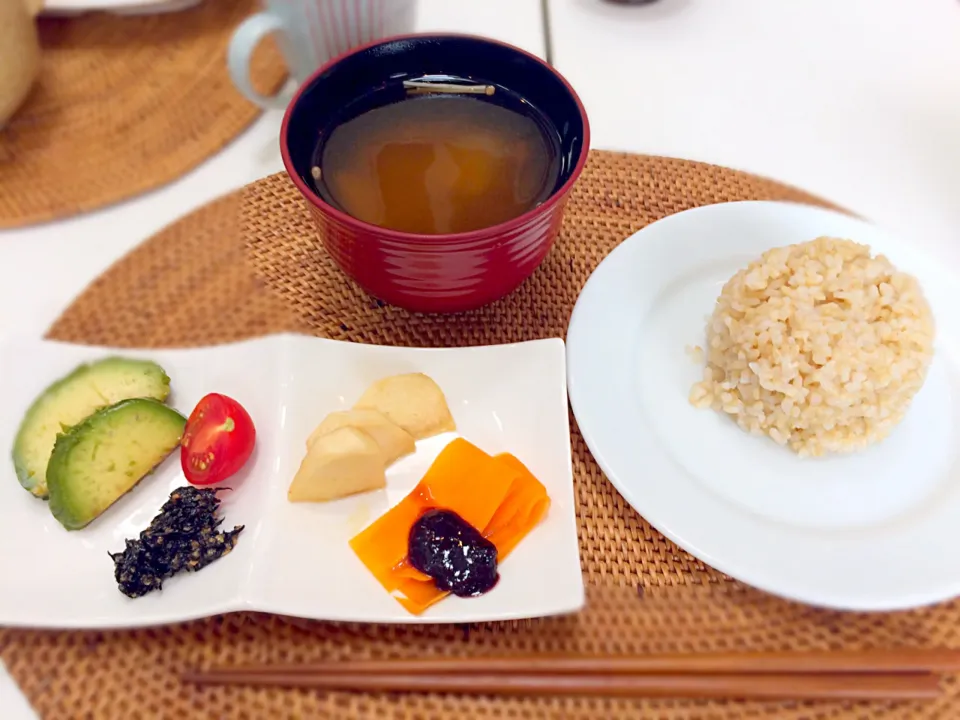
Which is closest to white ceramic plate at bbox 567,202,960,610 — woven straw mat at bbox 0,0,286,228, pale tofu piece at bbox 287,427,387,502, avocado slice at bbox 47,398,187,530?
pale tofu piece at bbox 287,427,387,502

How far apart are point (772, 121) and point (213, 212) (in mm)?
1166

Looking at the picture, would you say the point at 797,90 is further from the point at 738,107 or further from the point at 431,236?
the point at 431,236

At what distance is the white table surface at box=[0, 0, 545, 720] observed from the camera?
1.12 meters

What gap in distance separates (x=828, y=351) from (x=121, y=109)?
1.37 m

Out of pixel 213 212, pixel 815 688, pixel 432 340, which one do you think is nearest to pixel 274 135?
pixel 213 212

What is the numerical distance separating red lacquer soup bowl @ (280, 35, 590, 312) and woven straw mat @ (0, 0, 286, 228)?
18.2 inches

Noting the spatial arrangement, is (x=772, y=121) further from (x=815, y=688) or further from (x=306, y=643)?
(x=306, y=643)

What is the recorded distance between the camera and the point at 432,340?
42.0 inches

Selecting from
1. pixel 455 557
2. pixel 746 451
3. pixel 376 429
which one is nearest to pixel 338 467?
pixel 376 429

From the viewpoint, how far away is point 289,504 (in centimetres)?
86

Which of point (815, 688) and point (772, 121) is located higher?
point (772, 121)

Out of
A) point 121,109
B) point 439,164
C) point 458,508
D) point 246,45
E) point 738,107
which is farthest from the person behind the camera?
point 738,107

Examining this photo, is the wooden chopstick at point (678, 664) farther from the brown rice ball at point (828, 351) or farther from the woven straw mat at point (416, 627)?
the brown rice ball at point (828, 351)

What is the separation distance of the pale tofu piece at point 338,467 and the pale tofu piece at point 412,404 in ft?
0.21
